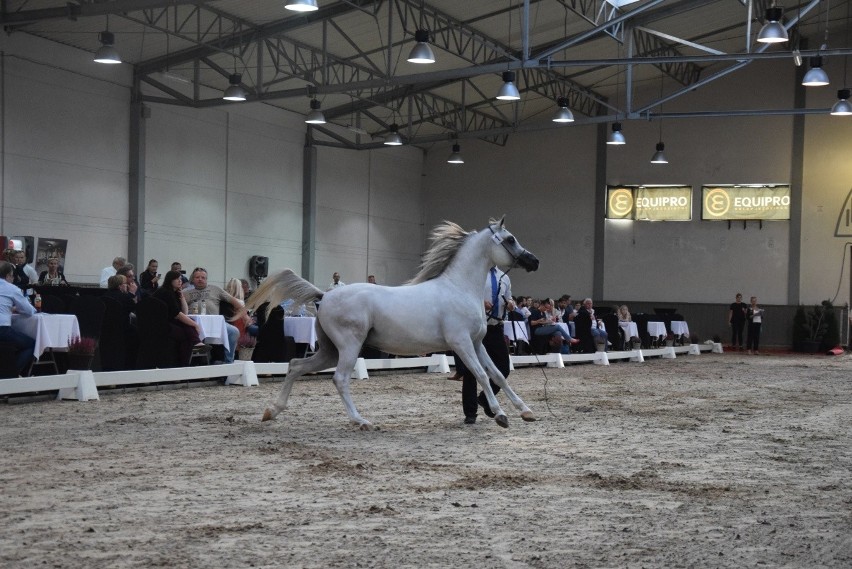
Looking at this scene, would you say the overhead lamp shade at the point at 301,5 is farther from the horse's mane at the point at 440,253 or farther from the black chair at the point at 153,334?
the horse's mane at the point at 440,253

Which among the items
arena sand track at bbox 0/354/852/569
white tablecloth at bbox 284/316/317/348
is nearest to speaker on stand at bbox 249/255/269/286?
white tablecloth at bbox 284/316/317/348

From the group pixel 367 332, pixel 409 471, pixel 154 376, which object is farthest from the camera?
pixel 154 376

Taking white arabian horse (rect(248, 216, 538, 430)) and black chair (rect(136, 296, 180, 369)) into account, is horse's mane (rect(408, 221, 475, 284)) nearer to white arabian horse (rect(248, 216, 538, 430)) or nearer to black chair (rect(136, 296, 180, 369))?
white arabian horse (rect(248, 216, 538, 430))

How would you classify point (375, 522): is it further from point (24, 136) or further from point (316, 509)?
point (24, 136)

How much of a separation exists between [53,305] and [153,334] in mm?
1154

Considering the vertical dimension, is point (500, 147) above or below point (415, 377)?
above

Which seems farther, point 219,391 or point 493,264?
point 219,391

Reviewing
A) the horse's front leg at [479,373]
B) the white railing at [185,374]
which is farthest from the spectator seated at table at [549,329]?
the horse's front leg at [479,373]

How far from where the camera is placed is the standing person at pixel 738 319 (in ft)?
98.9

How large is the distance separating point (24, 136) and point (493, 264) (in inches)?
573

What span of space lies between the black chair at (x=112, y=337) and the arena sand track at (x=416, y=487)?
1.09 metres

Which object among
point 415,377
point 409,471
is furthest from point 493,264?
point 415,377

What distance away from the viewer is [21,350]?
10.1 m

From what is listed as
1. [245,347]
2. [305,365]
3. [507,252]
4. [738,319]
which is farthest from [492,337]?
[738,319]
